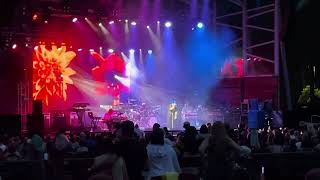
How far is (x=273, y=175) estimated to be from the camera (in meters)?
9.59

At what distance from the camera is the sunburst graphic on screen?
26.4 m

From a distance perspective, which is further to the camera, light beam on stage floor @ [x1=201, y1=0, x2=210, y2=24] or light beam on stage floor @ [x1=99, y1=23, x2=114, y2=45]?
light beam on stage floor @ [x1=201, y1=0, x2=210, y2=24]

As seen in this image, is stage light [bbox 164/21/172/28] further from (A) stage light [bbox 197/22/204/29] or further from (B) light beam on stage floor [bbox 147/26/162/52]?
(A) stage light [bbox 197/22/204/29]

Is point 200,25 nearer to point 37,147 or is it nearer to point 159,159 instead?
point 37,147

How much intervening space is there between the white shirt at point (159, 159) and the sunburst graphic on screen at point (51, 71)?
1948 cm

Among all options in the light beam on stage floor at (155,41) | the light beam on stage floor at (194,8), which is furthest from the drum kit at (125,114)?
the light beam on stage floor at (194,8)

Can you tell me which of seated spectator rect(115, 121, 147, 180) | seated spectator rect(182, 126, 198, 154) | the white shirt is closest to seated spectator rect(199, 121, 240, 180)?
the white shirt

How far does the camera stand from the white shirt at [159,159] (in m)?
7.32

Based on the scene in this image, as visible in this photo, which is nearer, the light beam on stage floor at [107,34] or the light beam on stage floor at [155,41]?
the light beam on stage floor at [107,34]

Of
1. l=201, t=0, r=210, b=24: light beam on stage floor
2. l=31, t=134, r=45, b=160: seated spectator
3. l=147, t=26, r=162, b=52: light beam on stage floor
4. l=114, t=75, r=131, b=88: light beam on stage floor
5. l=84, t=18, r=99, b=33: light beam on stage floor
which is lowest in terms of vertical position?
l=31, t=134, r=45, b=160: seated spectator

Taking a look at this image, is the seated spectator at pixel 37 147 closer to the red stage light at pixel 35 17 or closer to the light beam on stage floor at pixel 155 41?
the red stage light at pixel 35 17

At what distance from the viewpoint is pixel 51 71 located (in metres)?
26.9

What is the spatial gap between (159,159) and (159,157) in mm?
31

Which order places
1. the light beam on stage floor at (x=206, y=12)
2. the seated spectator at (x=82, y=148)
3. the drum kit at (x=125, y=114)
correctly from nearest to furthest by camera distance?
the seated spectator at (x=82, y=148) < the drum kit at (x=125, y=114) < the light beam on stage floor at (x=206, y=12)
